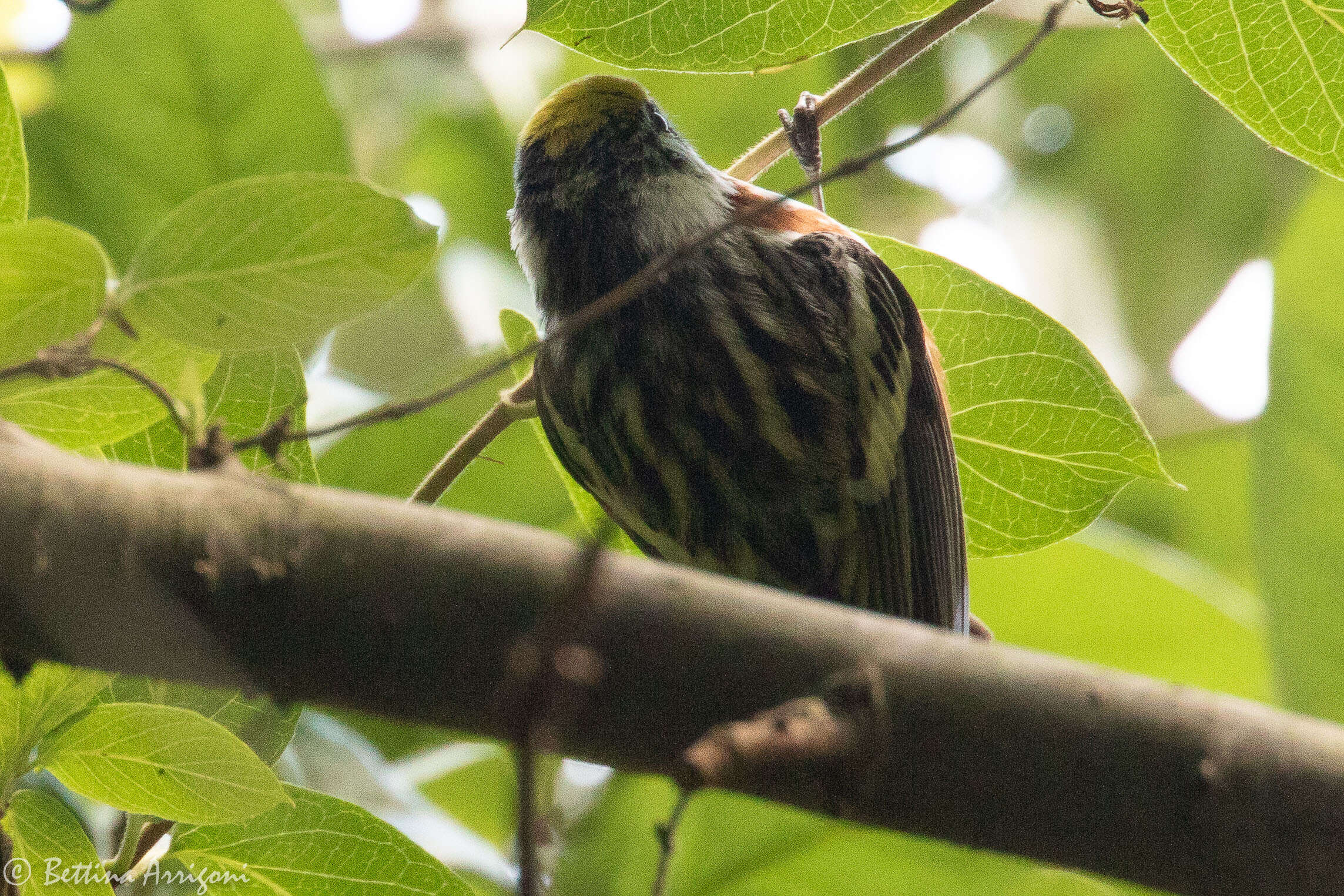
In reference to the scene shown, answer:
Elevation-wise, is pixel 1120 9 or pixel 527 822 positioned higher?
pixel 1120 9

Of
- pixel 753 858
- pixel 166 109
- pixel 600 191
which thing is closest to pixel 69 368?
pixel 600 191

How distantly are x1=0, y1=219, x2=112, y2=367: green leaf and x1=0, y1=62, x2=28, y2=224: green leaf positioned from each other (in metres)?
0.35

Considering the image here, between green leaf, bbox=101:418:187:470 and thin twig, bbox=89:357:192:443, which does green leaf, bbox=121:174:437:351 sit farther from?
green leaf, bbox=101:418:187:470

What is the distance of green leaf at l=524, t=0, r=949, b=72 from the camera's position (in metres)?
2.03

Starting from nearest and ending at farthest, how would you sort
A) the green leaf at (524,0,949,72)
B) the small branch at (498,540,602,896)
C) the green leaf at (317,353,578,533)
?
1. the small branch at (498,540,602,896)
2. the green leaf at (524,0,949,72)
3. the green leaf at (317,353,578,533)

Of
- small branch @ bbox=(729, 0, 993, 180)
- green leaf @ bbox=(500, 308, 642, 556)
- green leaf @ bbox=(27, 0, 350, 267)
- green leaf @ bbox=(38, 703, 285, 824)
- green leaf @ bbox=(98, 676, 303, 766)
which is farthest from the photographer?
green leaf @ bbox=(27, 0, 350, 267)

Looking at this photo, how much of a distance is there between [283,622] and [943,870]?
2364 mm

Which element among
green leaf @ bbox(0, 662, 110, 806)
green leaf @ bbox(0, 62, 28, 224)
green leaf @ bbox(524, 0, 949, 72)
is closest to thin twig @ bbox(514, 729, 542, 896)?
green leaf @ bbox(0, 662, 110, 806)

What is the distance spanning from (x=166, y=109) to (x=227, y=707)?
2.43 m

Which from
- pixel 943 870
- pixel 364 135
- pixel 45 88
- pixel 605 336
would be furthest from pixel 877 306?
pixel 364 135

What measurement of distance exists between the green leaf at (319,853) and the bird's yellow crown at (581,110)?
1336 mm

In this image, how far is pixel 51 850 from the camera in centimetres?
176

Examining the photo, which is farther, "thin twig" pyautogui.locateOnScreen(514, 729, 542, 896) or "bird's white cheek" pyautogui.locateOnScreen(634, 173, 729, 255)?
"bird's white cheek" pyautogui.locateOnScreen(634, 173, 729, 255)

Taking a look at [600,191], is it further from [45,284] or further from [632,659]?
[632,659]
